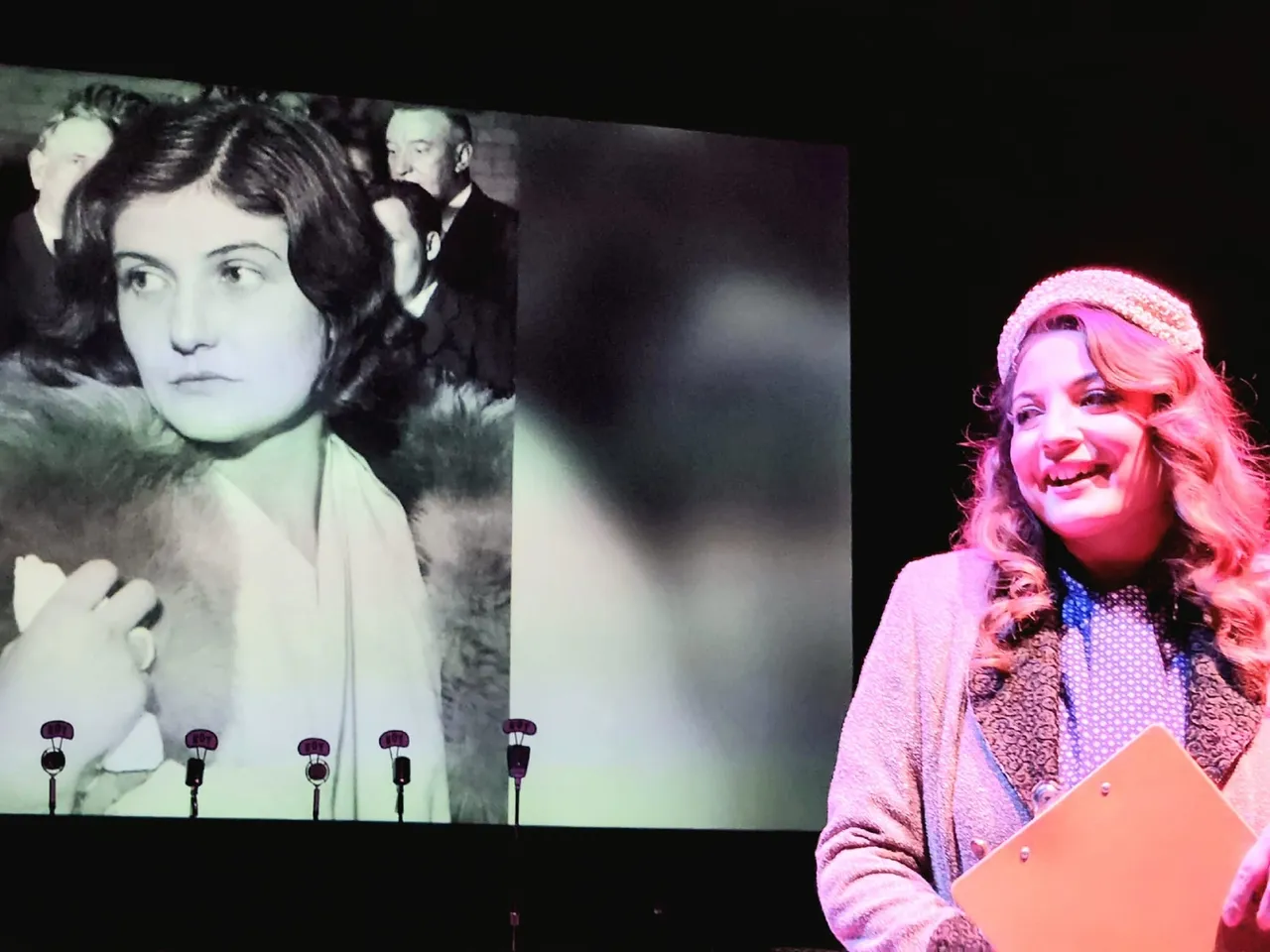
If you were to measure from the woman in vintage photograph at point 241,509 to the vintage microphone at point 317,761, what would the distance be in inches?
0.9

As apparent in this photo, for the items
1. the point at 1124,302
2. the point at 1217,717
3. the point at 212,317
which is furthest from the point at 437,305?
the point at 1217,717

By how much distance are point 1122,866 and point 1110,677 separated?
0.74ft

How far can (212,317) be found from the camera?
13.2 feet

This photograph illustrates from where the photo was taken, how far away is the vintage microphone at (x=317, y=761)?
3828 mm

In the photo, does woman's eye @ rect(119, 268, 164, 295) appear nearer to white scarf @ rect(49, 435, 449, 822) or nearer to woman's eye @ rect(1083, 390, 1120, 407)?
white scarf @ rect(49, 435, 449, 822)

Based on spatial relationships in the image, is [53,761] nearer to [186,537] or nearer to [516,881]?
[186,537]

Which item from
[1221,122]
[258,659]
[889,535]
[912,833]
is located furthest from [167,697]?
[1221,122]

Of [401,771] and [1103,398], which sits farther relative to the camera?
[401,771]

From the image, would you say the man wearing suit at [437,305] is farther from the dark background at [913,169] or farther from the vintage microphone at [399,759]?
the vintage microphone at [399,759]

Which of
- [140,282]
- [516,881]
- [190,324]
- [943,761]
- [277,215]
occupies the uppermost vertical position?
[277,215]

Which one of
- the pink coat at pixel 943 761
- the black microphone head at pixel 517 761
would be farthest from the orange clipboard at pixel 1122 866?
the black microphone head at pixel 517 761

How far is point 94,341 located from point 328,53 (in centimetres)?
102

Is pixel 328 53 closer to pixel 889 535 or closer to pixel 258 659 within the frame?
pixel 258 659

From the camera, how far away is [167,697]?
3.82m
